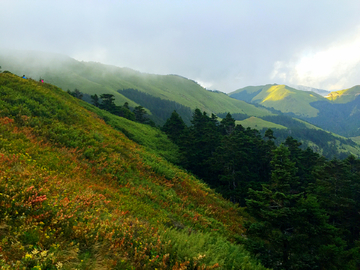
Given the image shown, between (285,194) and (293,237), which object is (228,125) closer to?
(285,194)

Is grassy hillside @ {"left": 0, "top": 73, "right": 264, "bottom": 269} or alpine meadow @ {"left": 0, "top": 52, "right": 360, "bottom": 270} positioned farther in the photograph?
alpine meadow @ {"left": 0, "top": 52, "right": 360, "bottom": 270}

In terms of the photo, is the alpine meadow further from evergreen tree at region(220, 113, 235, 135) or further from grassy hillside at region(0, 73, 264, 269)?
evergreen tree at region(220, 113, 235, 135)

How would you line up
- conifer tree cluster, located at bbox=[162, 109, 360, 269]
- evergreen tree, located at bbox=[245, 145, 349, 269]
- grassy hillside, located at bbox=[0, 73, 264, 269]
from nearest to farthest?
grassy hillside, located at bbox=[0, 73, 264, 269]
evergreen tree, located at bbox=[245, 145, 349, 269]
conifer tree cluster, located at bbox=[162, 109, 360, 269]

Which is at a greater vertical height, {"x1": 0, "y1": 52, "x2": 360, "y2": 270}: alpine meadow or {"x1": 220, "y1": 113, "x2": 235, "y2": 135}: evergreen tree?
{"x1": 220, "y1": 113, "x2": 235, "y2": 135}: evergreen tree

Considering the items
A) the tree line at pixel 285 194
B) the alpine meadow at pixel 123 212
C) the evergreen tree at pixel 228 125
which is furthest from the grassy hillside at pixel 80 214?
the evergreen tree at pixel 228 125

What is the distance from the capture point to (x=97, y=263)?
4598 mm

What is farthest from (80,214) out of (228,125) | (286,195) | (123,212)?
(228,125)

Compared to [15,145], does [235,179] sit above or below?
below

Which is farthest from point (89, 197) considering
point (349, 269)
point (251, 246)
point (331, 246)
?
point (349, 269)

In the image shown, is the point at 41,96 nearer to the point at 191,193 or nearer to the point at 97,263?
the point at 191,193

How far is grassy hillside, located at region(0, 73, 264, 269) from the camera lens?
4.48 metres

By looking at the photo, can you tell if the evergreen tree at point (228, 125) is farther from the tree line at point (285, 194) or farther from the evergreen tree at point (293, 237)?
the evergreen tree at point (293, 237)

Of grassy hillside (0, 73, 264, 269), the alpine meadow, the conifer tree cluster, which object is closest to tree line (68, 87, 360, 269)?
the conifer tree cluster

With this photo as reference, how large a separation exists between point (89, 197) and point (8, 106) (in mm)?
12997
